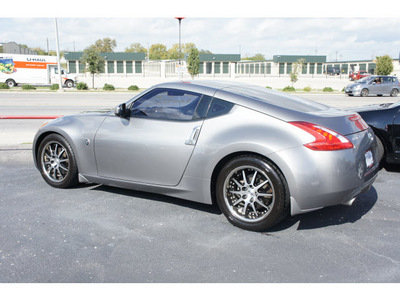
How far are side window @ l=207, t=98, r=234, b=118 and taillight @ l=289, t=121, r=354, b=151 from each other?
71cm

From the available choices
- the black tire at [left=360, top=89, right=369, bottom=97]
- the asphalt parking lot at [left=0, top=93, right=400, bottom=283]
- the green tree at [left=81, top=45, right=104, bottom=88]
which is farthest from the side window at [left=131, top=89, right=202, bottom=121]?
the green tree at [left=81, top=45, right=104, bottom=88]

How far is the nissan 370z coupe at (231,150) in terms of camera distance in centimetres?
363

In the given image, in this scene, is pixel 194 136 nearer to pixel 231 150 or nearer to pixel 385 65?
pixel 231 150

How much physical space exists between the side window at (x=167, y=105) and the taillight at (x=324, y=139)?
46.1 inches

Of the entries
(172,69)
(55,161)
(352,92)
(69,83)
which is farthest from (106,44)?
(55,161)

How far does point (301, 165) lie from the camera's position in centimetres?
358

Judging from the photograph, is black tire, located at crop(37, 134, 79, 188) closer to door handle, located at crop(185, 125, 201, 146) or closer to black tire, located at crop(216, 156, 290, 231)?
door handle, located at crop(185, 125, 201, 146)

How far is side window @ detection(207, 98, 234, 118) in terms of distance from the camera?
13.3 feet

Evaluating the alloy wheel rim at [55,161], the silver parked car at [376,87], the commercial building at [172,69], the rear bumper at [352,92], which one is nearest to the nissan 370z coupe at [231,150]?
the alloy wheel rim at [55,161]

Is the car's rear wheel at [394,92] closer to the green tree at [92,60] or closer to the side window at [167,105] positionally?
the green tree at [92,60]

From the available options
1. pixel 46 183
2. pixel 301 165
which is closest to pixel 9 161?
pixel 46 183
